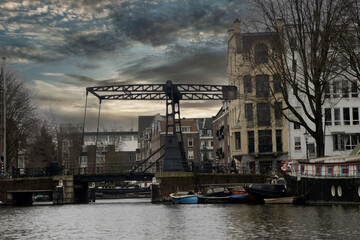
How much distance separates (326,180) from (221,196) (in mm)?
13167

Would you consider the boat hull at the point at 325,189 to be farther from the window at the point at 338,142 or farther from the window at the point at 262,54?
the window at the point at 338,142

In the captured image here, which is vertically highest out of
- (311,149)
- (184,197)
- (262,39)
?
(262,39)

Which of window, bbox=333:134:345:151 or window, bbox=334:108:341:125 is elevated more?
window, bbox=334:108:341:125

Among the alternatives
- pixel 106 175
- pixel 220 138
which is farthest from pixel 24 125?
pixel 220 138

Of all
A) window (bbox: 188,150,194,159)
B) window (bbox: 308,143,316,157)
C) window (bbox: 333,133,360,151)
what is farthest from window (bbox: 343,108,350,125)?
window (bbox: 188,150,194,159)

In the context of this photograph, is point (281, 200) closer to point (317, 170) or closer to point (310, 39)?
point (317, 170)

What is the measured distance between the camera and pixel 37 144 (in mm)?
78562

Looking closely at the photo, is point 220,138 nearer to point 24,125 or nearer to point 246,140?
point 246,140

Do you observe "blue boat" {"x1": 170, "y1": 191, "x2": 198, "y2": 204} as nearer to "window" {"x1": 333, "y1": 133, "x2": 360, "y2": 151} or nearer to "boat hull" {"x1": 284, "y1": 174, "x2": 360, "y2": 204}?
"boat hull" {"x1": 284, "y1": 174, "x2": 360, "y2": 204}

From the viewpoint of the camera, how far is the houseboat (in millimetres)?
33844

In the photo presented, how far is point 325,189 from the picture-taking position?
3597cm

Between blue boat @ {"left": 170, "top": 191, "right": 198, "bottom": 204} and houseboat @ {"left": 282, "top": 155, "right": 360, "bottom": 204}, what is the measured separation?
11466 millimetres

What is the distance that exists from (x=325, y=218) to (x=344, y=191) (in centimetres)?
1010

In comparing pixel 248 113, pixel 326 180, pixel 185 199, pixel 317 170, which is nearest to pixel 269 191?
pixel 317 170
